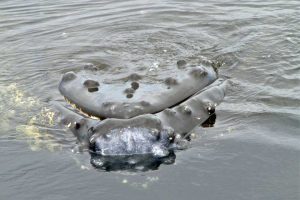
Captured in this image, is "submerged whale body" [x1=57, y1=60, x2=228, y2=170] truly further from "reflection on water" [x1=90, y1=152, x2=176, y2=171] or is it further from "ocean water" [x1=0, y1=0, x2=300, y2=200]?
"ocean water" [x1=0, y1=0, x2=300, y2=200]

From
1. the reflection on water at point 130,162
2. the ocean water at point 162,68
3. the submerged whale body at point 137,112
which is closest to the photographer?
the ocean water at point 162,68

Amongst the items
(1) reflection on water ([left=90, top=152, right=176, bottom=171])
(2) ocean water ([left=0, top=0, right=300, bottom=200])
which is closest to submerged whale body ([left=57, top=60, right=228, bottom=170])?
(1) reflection on water ([left=90, top=152, right=176, bottom=171])

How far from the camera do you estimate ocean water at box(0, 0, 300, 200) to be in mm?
5168

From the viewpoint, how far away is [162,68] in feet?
25.2

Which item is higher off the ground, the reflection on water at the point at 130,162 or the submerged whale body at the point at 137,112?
the submerged whale body at the point at 137,112

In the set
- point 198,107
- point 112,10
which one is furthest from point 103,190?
point 112,10

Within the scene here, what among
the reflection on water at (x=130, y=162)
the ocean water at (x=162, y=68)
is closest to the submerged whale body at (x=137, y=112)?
the reflection on water at (x=130, y=162)

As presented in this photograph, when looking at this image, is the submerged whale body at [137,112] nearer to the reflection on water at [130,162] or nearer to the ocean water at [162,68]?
the reflection on water at [130,162]

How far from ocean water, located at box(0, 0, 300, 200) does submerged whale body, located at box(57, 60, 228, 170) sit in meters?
0.16

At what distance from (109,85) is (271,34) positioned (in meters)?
3.60

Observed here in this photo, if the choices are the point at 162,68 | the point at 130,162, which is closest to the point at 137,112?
the point at 130,162

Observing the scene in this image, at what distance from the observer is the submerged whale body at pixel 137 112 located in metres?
5.51

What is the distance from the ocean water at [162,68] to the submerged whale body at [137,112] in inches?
6.1

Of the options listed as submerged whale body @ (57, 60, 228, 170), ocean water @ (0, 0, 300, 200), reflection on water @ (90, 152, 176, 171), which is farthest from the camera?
submerged whale body @ (57, 60, 228, 170)
